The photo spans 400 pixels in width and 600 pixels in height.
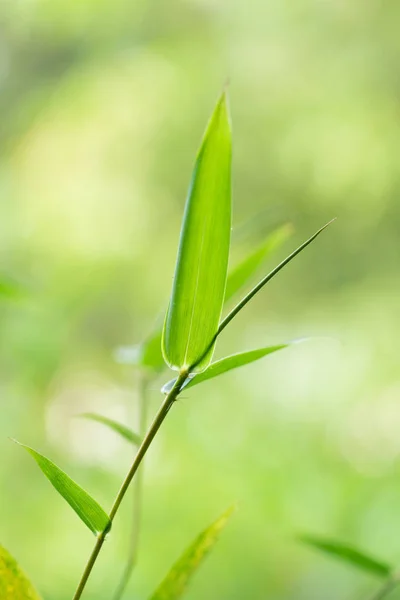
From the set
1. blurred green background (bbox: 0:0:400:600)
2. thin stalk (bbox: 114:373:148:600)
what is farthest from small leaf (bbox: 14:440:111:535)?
blurred green background (bbox: 0:0:400:600)

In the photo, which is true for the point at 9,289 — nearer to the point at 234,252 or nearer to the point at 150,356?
the point at 150,356

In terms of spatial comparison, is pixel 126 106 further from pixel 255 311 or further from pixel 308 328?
pixel 308 328

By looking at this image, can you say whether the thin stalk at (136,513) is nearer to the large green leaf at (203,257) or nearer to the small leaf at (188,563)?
the small leaf at (188,563)

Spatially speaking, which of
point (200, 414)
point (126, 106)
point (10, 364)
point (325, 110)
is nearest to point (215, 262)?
point (10, 364)

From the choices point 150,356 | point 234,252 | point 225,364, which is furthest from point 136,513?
point 234,252

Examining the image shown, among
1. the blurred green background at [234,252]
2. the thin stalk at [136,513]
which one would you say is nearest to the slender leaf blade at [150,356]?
the thin stalk at [136,513]

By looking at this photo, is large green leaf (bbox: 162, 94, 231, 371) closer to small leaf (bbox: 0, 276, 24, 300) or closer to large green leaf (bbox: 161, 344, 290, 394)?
large green leaf (bbox: 161, 344, 290, 394)
